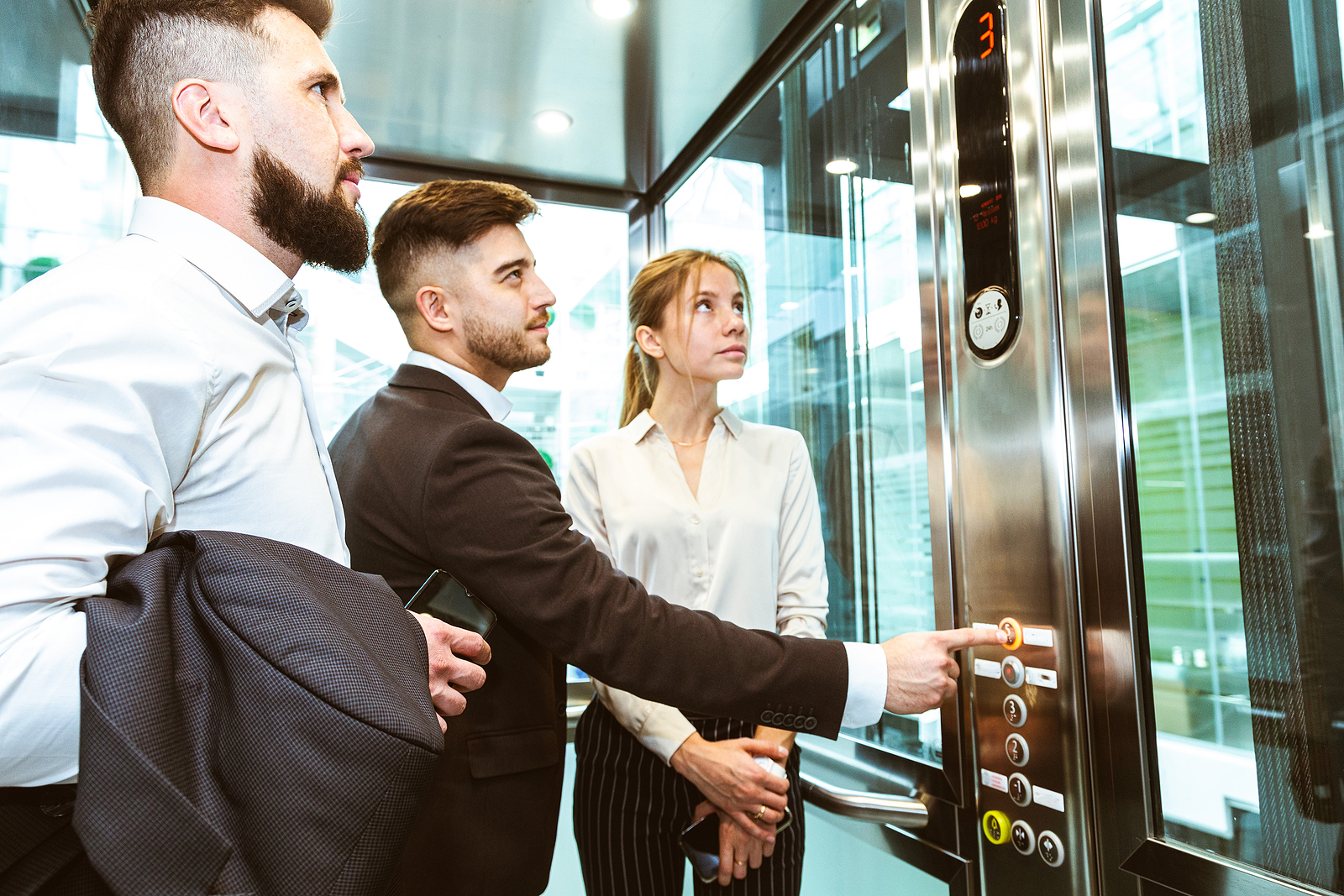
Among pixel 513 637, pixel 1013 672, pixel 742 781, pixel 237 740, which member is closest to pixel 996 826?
pixel 1013 672

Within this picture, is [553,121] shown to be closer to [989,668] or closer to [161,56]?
[161,56]

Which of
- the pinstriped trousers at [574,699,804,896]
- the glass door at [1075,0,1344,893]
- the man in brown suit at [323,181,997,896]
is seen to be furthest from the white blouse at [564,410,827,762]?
the glass door at [1075,0,1344,893]

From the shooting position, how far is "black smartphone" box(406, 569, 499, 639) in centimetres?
103

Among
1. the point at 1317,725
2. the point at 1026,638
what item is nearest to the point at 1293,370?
the point at 1317,725

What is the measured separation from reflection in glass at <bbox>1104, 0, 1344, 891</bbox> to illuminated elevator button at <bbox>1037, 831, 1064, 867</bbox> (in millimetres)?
134

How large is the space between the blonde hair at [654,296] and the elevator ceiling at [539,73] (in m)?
0.55

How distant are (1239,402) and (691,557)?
0.90 m

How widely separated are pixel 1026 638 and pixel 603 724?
754 mm

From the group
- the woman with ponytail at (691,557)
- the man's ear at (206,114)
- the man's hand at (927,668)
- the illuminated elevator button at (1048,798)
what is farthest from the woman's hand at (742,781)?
the man's ear at (206,114)

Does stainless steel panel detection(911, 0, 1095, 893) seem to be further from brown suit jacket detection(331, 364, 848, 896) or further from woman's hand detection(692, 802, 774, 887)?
woman's hand detection(692, 802, 774, 887)

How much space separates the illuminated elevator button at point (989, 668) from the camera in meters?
1.12

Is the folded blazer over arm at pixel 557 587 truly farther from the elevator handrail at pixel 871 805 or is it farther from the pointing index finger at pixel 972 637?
the elevator handrail at pixel 871 805

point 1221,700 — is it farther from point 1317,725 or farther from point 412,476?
point 412,476

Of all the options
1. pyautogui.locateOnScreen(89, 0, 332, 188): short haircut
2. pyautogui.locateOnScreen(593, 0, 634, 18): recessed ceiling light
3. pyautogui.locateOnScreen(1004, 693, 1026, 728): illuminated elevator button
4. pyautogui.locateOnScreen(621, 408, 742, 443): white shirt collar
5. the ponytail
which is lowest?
pyautogui.locateOnScreen(1004, 693, 1026, 728): illuminated elevator button
